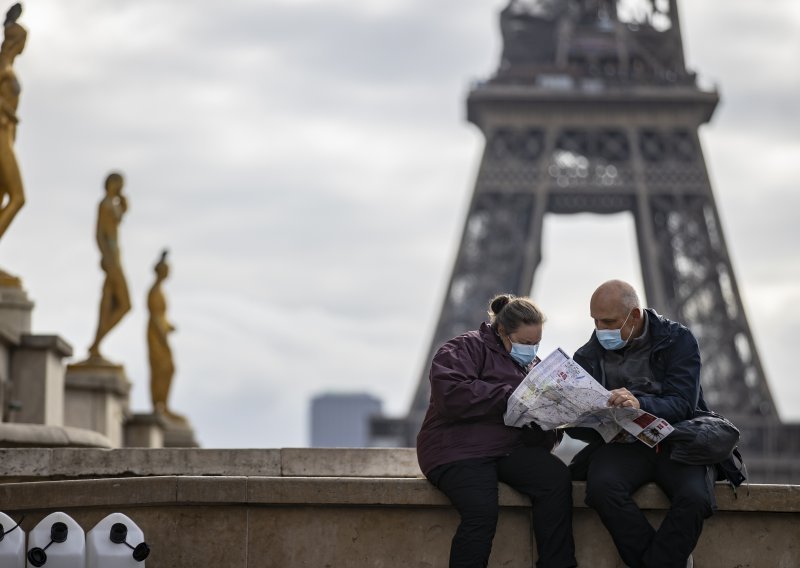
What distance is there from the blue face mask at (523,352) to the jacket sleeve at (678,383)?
0.64 meters

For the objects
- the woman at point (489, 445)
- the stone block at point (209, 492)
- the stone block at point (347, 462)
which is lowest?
the stone block at point (347, 462)

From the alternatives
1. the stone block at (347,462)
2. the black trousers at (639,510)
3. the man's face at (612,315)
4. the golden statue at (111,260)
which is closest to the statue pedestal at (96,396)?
the golden statue at (111,260)

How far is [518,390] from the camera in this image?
35.0ft

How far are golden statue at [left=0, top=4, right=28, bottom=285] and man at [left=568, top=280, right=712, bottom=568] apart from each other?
952 centimetres

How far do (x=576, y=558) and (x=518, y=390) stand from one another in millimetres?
1081

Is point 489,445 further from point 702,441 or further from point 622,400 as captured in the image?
point 702,441

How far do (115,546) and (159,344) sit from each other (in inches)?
741

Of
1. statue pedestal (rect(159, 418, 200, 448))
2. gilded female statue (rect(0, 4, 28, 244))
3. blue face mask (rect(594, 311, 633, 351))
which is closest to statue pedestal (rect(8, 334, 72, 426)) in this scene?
gilded female statue (rect(0, 4, 28, 244))

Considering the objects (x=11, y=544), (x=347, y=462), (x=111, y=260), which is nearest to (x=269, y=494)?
(x=11, y=544)

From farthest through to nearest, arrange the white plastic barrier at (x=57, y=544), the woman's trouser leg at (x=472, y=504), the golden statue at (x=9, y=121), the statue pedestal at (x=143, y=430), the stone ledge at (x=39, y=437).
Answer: the statue pedestal at (x=143, y=430) < the golden statue at (x=9, y=121) < the stone ledge at (x=39, y=437) < the woman's trouser leg at (x=472, y=504) < the white plastic barrier at (x=57, y=544)

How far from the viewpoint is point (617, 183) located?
199 feet

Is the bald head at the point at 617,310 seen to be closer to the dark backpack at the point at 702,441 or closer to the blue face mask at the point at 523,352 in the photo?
the blue face mask at the point at 523,352

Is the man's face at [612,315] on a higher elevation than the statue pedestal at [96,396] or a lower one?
higher

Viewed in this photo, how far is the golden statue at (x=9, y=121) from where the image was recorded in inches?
746
